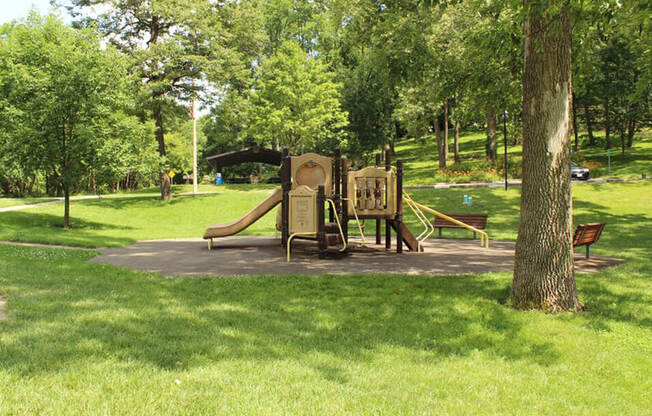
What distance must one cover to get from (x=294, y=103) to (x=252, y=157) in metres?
5.91

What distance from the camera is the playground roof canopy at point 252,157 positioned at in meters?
35.7

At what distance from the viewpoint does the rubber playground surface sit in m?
9.95

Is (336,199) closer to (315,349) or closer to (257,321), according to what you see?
(257,321)

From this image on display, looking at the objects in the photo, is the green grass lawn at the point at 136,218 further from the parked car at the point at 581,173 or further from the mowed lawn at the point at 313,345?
the parked car at the point at 581,173

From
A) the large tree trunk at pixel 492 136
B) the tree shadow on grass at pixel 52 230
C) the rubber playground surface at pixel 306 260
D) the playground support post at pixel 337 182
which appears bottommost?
the rubber playground surface at pixel 306 260

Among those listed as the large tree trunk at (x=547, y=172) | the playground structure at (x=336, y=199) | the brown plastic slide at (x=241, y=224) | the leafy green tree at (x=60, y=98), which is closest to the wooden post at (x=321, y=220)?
the playground structure at (x=336, y=199)

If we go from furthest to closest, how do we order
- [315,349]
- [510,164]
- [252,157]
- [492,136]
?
[252,157]
[492,136]
[510,164]
[315,349]

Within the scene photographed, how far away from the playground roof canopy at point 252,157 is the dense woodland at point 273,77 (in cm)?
266

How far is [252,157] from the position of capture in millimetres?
36750

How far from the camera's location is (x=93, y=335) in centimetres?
537

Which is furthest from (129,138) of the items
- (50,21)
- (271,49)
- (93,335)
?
(271,49)

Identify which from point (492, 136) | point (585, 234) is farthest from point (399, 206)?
point (492, 136)

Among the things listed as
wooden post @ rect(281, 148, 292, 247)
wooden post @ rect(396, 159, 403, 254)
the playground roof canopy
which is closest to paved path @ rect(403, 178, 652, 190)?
the playground roof canopy

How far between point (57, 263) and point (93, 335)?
6.00m
